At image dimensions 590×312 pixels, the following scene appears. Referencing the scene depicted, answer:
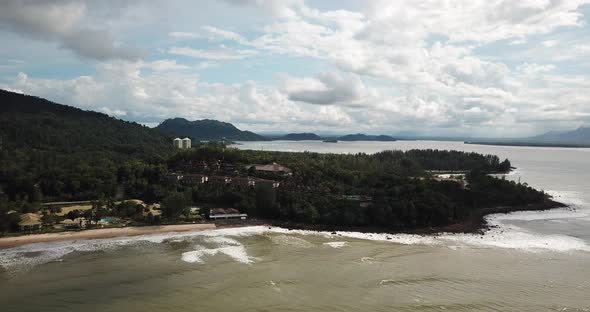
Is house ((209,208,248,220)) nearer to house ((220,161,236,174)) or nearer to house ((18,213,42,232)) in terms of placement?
house ((18,213,42,232))

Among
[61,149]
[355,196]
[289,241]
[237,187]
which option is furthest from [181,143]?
[289,241]

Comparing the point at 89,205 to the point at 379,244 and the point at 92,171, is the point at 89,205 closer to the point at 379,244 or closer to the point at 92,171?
the point at 92,171

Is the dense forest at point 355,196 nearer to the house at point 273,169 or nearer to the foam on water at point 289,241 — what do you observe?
the house at point 273,169

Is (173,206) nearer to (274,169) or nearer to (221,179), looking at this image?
(221,179)

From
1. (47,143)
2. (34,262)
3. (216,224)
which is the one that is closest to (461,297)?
(216,224)

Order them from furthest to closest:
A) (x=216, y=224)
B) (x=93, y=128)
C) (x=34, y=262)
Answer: (x=93, y=128), (x=216, y=224), (x=34, y=262)

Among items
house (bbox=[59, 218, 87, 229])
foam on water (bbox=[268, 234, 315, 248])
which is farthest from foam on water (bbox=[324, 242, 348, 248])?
house (bbox=[59, 218, 87, 229])
